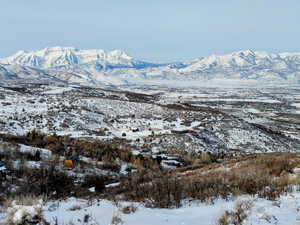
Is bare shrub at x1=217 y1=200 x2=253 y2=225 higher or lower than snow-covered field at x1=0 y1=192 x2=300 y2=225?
higher

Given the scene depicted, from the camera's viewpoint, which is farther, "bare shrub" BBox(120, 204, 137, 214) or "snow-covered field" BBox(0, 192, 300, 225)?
"bare shrub" BBox(120, 204, 137, 214)

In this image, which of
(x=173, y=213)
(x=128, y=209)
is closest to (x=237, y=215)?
(x=173, y=213)

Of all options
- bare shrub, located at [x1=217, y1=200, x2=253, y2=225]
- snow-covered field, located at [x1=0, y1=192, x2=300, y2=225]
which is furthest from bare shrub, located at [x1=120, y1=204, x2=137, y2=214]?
bare shrub, located at [x1=217, y1=200, x2=253, y2=225]

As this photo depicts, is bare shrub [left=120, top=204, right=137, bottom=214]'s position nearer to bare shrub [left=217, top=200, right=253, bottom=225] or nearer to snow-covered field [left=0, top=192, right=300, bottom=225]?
snow-covered field [left=0, top=192, right=300, bottom=225]

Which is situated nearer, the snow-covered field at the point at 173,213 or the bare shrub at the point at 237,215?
the bare shrub at the point at 237,215

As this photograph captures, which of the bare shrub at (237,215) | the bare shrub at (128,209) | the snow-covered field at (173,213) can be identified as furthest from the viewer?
the bare shrub at (128,209)

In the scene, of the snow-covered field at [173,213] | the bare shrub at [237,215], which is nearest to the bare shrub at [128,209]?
the snow-covered field at [173,213]

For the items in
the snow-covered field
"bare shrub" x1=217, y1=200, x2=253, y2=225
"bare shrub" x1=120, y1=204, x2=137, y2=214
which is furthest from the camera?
"bare shrub" x1=120, y1=204, x2=137, y2=214

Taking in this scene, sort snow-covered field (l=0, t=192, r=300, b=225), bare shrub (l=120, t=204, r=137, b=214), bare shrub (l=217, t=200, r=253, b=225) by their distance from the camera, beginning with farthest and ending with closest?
bare shrub (l=120, t=204, r=137, b=214) → snow-covered field (l=0, t=192, r=300, b=225) → bare shrub (l=217, t=200, r=253, b=225)

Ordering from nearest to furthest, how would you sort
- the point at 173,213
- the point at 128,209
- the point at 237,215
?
the point at 237,215
the point at 173,213
the point at 128,209

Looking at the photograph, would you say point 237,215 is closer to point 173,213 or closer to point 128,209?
point 173,213

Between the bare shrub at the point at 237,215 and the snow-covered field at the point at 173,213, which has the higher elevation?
the bare shrub at the point at 237,215

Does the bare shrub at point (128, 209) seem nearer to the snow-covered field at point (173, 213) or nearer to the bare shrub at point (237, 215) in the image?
the snow-covered field at point (173, 213)

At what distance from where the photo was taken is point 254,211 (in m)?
5.01
